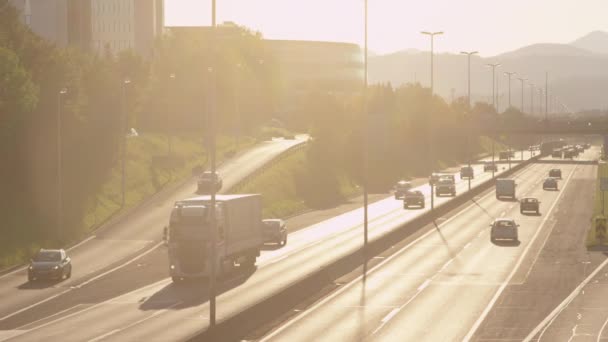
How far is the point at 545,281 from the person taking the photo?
53094mm

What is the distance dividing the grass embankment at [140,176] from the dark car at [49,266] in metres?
6.20

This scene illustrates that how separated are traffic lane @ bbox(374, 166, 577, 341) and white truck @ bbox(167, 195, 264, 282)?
9.55 meters

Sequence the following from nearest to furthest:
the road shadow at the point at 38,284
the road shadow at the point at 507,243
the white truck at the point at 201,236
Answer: the white truck at the point at 201,236
the road shadow at the point at 38,284
the road shadow at the point at 507,243

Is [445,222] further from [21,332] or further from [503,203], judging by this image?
[21,332]

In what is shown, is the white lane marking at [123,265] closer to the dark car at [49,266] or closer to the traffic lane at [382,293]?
the dark car at [49,266]

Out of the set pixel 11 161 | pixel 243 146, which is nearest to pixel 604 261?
pixel 11 161

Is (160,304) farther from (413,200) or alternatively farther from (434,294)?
(413,200)

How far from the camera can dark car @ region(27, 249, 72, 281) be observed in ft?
184

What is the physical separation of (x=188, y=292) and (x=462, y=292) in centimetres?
1191

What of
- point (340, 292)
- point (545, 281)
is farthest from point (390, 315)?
point (545, 281)

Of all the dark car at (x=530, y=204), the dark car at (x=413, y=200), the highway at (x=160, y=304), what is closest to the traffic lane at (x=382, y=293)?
the highway at (x=160, y=304)

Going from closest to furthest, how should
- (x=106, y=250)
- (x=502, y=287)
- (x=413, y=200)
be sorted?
1. (x=502, y=287)
2. (x=106, y=250)
3. (x=413, y=200)

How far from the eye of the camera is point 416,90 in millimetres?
191625

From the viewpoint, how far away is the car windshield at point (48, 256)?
187 ft
